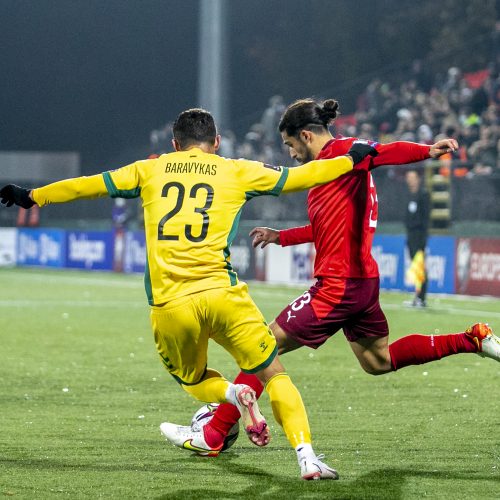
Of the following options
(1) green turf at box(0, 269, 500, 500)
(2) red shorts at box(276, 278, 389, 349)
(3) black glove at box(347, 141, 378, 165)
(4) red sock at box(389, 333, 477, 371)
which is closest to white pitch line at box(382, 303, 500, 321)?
(1) green turf at box(0, 269, 500, 500)

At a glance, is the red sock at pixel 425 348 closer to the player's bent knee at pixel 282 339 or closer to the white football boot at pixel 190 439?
the player's bent knee at pixel 282 339

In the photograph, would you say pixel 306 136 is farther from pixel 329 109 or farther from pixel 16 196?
pixel 16 196

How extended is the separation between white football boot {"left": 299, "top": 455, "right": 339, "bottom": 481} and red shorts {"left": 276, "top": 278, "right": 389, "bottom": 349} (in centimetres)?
116

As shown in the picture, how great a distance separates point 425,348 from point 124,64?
35.7 meters

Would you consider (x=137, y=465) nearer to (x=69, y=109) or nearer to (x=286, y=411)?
(x=286, y=411)

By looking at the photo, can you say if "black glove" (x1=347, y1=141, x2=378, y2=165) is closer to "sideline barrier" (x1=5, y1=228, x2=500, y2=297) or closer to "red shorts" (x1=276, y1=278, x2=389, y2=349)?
"red shorts" (x1=276, y1=278, x2=389, y2=349)

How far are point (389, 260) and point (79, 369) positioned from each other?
36.8ft

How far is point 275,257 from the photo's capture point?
2419 centimetres

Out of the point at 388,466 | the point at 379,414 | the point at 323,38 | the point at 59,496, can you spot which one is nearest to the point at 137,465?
the point at 59,496

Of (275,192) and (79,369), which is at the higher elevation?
(275,192)

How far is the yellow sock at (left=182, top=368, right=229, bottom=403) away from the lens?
6.43 m

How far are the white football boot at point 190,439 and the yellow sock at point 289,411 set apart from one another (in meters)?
0.89

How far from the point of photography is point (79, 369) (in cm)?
1133

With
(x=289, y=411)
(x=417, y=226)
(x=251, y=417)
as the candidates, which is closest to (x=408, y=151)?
(x=289, y=411)
